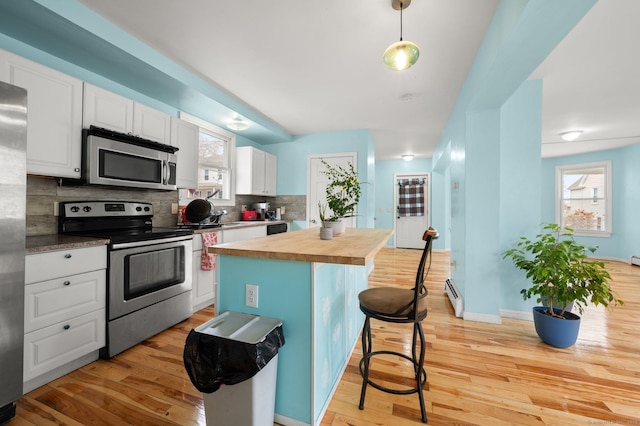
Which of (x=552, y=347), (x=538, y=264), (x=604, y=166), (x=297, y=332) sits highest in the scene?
(x=604, y=166)

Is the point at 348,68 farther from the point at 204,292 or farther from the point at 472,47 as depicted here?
the point at 204,292

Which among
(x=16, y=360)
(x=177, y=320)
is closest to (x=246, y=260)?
(x=16, y=360)

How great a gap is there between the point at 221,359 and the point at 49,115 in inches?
86.3

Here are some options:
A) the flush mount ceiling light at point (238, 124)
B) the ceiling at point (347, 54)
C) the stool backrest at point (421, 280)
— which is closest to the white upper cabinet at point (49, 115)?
the ceiling at point (347, 54)

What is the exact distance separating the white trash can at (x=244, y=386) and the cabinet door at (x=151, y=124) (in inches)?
87.6

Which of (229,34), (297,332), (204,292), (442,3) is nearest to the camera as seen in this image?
(297,332)

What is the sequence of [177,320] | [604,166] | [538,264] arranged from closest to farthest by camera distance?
1. [538,264]
2. [177,320]
3. [604,166]

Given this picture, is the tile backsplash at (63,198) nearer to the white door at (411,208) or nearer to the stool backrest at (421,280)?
the stool backrest at (421,280)

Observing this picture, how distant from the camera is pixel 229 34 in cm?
214

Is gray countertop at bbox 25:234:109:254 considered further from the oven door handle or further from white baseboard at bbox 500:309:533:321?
white baseboard at bbox 500:309:533:321

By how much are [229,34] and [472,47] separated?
206 cm

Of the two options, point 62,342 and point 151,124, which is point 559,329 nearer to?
point 62,342

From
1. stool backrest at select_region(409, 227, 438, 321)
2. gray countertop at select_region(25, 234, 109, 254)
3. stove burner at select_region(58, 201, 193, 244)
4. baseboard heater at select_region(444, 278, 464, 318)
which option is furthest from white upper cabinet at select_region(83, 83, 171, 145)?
baseboard heater at select_region(444, 278, 464, 318)

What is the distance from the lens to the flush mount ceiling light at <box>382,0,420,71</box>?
1.70 m
